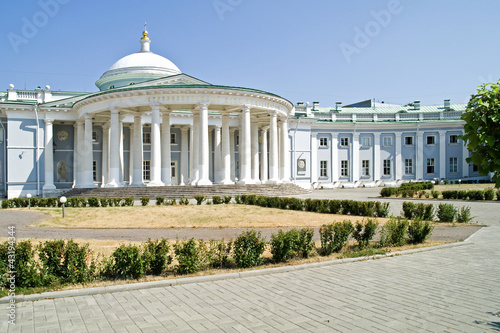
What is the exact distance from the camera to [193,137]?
41719mm

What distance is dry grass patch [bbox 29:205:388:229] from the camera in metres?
20.0

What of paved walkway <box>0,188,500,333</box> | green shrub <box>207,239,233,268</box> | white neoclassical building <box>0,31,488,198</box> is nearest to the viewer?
paved walkway <box>0,188,500,333</box>

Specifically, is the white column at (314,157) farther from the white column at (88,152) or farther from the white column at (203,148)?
the white column at (88,152)

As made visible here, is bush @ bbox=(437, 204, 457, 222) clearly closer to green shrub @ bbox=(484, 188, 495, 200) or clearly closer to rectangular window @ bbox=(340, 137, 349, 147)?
green shrub @ bbox=(484, 188, 495, 200)

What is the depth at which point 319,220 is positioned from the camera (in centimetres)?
2081

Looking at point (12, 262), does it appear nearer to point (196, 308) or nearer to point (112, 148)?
point (196, 308)

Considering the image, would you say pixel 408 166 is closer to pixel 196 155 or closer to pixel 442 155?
pixel 442 155

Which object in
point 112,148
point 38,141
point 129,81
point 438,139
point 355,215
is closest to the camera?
point 355,215

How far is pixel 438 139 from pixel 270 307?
58.8 metres

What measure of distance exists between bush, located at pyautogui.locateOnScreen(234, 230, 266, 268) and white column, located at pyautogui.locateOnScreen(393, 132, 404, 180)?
53.0 meters

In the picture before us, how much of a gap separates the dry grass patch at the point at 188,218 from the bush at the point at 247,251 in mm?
8228

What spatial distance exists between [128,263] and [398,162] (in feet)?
184

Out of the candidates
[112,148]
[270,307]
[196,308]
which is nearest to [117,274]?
[196,308]

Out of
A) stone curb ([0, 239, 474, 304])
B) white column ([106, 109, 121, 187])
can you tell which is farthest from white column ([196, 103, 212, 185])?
stone curb ([0, 239, 474, 304])
